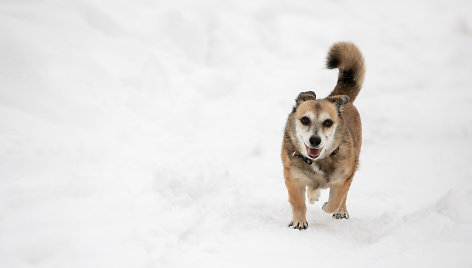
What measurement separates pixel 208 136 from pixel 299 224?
258cm

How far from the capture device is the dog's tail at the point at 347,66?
4637 mm

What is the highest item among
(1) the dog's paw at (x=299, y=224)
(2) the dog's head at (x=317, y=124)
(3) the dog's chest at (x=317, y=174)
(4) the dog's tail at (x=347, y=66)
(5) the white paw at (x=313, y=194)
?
(4) the dog's tail at (x=347, y=66)

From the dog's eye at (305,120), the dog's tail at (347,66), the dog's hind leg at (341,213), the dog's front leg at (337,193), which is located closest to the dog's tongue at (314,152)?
the dog's eye at (305,120)

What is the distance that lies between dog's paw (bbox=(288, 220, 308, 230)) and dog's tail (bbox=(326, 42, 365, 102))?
1.59m

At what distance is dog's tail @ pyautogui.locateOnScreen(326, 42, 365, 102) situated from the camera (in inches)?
183

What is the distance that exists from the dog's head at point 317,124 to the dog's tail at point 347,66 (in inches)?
34.2

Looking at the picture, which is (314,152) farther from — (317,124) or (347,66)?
(347,66)

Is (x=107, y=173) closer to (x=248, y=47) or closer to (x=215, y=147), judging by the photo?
(x=215, y=147)

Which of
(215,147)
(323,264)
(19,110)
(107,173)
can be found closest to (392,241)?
(323,264)

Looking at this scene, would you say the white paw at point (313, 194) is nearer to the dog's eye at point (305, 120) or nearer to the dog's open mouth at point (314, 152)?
the dog's open mouth at point (314, 152)

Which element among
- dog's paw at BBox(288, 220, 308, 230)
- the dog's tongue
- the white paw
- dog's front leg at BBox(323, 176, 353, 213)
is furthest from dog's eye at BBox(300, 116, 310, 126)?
dog's paw at BBox(288, 220, 308, 230)

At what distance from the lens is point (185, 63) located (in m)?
7.58

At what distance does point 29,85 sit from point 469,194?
4.72m

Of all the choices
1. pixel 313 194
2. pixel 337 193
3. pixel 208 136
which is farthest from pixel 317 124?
pixel 208 136
